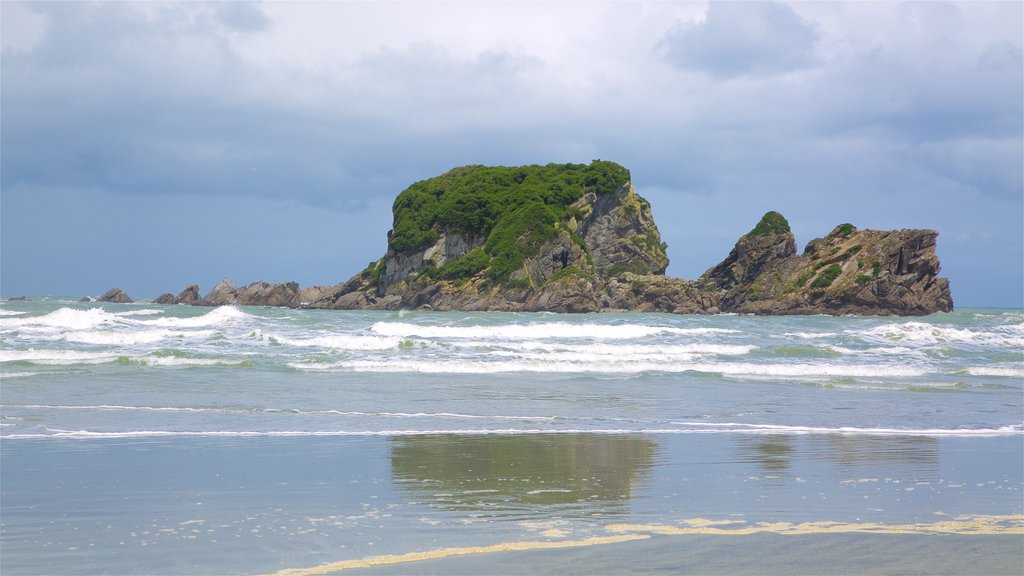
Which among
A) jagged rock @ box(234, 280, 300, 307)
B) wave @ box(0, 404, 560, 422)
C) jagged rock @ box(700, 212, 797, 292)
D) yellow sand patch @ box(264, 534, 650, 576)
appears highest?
jagged rock @ box(700, 212, 797, 292)

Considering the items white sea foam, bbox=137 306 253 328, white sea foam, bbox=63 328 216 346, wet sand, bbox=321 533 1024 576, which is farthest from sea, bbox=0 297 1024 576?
white sea foam, bbox=137 306 253 328

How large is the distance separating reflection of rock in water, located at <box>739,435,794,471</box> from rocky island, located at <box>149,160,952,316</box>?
68317mm

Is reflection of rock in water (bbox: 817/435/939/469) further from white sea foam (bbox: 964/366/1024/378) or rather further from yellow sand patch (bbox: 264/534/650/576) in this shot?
white sea foam (bbox: 964/366/1024/378)

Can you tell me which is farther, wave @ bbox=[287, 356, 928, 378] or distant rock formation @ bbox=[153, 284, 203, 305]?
distant rock formation @ bbox=[153, 284, 203, 305]

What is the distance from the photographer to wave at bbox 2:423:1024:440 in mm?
10500

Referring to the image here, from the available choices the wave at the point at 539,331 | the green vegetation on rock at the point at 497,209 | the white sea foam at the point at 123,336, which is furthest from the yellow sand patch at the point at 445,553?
the green vegetation on rock at the point at 497,209

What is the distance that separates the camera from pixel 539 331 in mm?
35031

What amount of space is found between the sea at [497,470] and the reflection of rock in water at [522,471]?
0.14ft

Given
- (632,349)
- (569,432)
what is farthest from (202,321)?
(569,432)

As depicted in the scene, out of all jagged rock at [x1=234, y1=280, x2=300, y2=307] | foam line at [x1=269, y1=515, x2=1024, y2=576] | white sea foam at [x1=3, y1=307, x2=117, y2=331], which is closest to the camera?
foam line at [x1=269, y1=515, x2=1024, y2=576]

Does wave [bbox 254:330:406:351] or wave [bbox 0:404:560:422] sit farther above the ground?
wave [bbox 254:330:406:351]

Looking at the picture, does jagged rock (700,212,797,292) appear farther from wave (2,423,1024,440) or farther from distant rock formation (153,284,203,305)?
wave (2,423,1024,440)

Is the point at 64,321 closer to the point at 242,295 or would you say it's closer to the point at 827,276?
the point at 242,295

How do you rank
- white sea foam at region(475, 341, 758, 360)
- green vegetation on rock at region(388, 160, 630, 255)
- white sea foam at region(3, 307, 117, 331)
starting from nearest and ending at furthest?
white sea foam at region(475, 341, 758, 360)
white sea foam at region(3, 307, 117, 331)
green vegetation on rock at region(388, 160, 630, 255)
